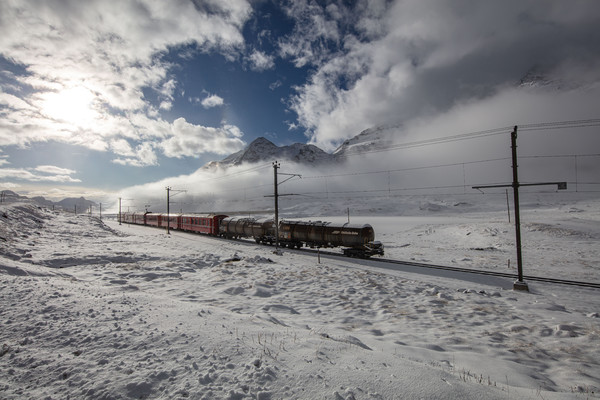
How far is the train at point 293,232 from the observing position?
26.2 m

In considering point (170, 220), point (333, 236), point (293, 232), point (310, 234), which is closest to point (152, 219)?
point (170, 220)

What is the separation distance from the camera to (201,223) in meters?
46.2

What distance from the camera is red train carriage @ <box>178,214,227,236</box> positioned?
43250 millimetres

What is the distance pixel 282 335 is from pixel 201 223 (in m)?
42.9

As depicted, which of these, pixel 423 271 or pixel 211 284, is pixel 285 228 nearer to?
pixel 423 271

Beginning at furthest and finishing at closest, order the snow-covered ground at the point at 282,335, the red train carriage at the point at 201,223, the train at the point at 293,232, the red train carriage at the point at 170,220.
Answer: the red train carriage at the point at 170,220 < the red train carriage at the point at 201,223 < the train at the point at 293,232 < the snow-covered ground at the point at 282,335

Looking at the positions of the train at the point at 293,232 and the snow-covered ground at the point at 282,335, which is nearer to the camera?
the snow-covered ground at the point at 282,335

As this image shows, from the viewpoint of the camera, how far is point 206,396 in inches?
162

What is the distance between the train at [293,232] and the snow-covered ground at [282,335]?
8.98 meters

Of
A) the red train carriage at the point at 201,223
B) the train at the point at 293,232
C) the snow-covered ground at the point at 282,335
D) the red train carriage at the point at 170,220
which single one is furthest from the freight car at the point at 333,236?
the red train carriage at the point at 170,220

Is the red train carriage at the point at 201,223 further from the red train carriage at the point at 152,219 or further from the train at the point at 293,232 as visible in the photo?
the red train carriage at the point at 152,219

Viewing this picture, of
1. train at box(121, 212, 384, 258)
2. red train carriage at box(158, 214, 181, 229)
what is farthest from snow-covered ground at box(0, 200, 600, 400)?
red train carriage at box(158, 214, 181, 229)

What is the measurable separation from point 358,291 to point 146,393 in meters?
11.1

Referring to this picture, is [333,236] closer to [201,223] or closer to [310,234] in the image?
[310,234]
